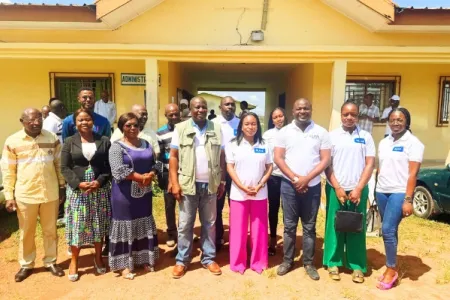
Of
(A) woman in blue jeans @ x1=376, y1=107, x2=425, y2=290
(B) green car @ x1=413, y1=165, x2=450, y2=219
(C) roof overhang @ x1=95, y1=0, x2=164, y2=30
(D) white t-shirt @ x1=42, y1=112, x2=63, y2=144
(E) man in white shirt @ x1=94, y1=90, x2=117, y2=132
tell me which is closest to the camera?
(A) woman in blue jeans @ x1=376, y1=107, x2=425, y2=290

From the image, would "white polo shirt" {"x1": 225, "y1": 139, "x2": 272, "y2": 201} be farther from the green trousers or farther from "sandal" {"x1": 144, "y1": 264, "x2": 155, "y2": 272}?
"sandal" {"x1": 144, "y1": 264, "x2": 155, "y2": 272}

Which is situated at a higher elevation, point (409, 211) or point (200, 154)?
point (200, 154)

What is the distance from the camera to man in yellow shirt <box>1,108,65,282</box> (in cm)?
335

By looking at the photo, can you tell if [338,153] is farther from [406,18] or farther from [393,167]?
[406,18]

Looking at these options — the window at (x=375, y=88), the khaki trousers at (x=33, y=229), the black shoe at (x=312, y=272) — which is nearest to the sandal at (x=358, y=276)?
the black shoe at (x=312, y=272)

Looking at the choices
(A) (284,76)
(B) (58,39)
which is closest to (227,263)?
(B) (58,39)

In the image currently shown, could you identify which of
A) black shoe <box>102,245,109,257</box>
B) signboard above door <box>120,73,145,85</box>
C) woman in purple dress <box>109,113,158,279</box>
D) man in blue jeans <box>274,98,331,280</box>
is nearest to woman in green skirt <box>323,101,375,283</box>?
man in blue jeans <box>274,98,331,280</box>

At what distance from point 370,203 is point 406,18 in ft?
13.6

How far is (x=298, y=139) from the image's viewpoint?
342cm

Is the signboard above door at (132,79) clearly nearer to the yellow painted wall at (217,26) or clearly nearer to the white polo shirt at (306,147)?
the yellow painted wall at (217,26)

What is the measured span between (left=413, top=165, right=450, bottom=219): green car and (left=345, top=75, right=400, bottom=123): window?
350 cm

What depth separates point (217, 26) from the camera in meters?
7.17

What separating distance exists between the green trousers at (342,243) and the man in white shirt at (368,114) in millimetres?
5293

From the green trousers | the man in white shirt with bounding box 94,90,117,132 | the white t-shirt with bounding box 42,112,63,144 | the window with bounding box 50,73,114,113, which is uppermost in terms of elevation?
the window with bounding box 50,73,114,113
